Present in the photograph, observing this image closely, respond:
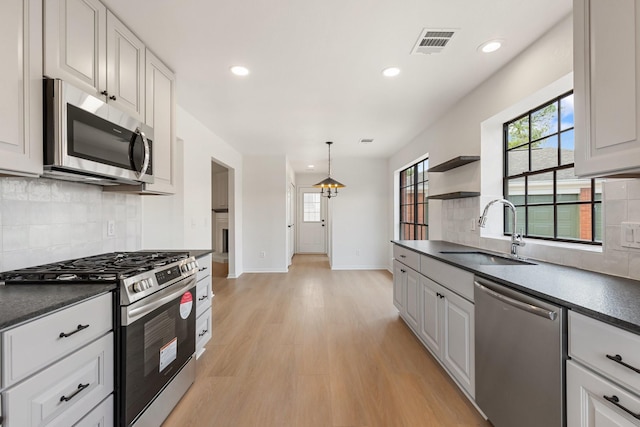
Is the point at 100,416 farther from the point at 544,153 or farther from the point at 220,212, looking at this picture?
the point at 220,212

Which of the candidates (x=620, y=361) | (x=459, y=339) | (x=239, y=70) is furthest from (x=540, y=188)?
(x=239, y=70)

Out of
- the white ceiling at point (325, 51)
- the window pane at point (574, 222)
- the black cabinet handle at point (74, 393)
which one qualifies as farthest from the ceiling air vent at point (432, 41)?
the black cabinet handle at point (74, 393)

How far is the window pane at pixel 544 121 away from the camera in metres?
2.19

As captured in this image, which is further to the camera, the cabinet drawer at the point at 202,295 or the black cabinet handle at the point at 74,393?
the cabinet drawer at the point at 202,295

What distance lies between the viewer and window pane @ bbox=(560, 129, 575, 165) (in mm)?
2039

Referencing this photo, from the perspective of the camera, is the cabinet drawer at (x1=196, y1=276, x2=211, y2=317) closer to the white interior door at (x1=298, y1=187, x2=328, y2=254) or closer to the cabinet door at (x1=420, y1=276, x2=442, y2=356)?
the cabinet door at (x1=420, y1=276, x2=442, y2=356)

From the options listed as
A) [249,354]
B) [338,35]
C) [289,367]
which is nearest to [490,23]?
[338,35]

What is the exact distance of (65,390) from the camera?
1.11m

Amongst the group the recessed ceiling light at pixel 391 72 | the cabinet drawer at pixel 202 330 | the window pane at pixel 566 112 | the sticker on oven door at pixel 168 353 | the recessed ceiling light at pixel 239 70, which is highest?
the recessed ceiling light at pixel 239 70

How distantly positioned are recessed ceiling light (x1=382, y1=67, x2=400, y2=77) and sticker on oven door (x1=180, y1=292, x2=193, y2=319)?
7.73 ft

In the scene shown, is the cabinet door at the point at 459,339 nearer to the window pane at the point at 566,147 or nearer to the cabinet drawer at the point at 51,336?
the window pane at the point at 566,147

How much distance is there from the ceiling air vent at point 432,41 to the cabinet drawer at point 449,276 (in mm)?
1599

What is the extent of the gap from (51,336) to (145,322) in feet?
1.59

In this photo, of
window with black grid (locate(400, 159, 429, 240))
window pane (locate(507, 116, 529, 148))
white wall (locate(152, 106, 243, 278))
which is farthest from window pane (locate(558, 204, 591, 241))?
white wall (locate(152, 106, 243, 278))
